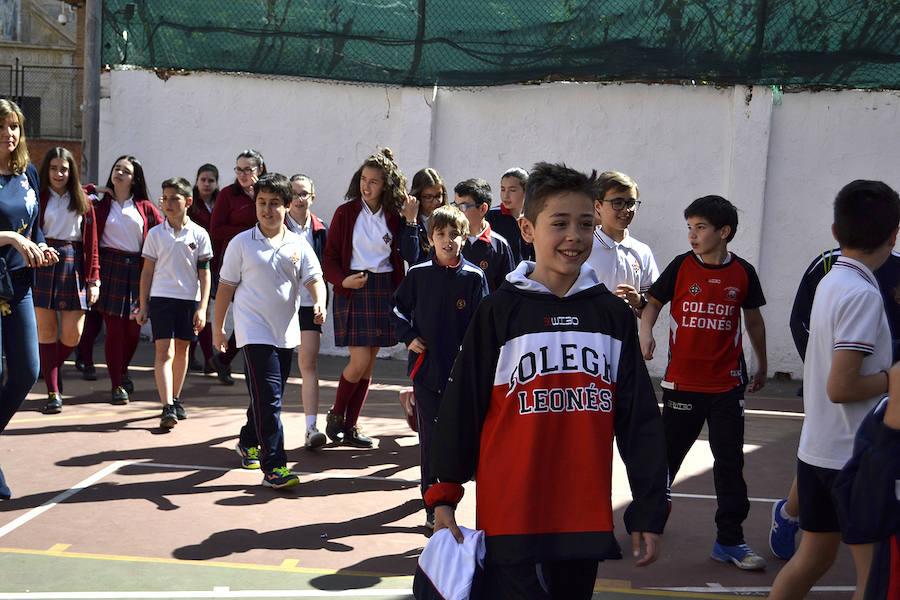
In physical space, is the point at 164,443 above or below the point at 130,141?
below

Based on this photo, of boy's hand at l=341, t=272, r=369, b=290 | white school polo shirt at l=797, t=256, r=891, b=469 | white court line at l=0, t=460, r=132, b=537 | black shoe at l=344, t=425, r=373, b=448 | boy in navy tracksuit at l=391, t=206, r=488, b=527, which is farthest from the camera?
black shoe at l=344, t=425, r=373, b=448

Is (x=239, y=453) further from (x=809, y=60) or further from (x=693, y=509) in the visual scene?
(x=809, y=60)

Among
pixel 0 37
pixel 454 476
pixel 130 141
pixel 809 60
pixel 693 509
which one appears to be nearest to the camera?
pixel 454 476

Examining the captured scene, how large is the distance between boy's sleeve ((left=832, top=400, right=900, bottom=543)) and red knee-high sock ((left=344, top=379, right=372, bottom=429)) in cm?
451

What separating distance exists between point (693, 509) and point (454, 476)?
11.2 ft

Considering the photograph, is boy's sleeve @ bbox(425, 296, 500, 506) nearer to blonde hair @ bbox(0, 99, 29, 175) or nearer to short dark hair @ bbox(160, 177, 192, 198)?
blonde hair @ bbox(0, 99, 29, 175)

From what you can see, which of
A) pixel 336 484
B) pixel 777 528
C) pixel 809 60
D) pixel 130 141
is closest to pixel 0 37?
pixel 130 141

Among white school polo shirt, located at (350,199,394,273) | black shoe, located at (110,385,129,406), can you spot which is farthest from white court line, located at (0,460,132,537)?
white school polo shirt, located at (350,199,394,273)

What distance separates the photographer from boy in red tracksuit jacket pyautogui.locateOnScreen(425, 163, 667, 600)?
9.52 feet

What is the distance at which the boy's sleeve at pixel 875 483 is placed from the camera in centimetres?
275

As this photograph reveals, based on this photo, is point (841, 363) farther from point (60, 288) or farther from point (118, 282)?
point (118, 282)

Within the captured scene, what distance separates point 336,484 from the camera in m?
6.18

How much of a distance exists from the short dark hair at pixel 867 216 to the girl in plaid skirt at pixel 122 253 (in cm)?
610

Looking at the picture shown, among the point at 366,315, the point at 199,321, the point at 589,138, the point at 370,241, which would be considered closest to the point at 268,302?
the point at 366,315
